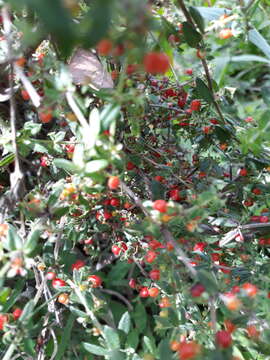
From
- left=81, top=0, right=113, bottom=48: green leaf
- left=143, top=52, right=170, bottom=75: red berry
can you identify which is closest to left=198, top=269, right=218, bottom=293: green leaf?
left=143, top=52, right=170, bottom=75: red berry

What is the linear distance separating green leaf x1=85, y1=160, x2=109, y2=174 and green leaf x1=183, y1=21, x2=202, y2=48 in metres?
0.54

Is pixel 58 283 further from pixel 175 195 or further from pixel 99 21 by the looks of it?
pixel 99 21

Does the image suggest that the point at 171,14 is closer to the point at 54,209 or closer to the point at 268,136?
the point at 268,136

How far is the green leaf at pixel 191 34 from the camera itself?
1128 millimetres

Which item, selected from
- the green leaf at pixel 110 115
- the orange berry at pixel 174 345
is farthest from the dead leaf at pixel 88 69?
the orange berry at pixel 174 345

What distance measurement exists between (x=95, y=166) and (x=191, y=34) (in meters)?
0.56

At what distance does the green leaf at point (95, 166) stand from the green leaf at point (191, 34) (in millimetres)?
536

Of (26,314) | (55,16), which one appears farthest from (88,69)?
(55,16)

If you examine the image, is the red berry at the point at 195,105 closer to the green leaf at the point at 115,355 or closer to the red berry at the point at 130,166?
the red berry at the point at 130,166

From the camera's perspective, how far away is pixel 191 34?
1.15 meters

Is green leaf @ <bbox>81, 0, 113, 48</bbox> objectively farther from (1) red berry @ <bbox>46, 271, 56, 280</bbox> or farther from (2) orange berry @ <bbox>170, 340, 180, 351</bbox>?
(1) red berry @ <bbox>46, 271, 56, 280</bbox>

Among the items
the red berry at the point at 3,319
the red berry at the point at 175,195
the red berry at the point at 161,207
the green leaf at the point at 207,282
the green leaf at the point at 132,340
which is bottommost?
the green leaf at the point at 132,340

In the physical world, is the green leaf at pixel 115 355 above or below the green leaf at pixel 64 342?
above

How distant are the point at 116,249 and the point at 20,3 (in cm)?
88
